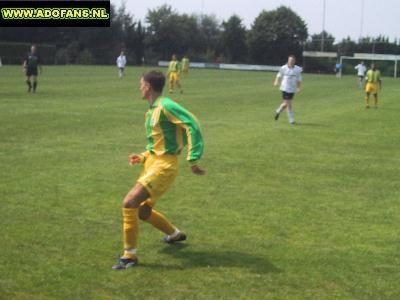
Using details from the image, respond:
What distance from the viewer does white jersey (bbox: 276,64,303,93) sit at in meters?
19.6

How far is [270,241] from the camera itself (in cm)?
677

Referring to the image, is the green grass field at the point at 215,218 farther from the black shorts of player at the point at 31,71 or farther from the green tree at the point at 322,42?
the green tree at the point at 322,42

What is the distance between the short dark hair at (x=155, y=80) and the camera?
6035mm

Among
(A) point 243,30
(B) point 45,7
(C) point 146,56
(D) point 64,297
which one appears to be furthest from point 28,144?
(A) point 243,30

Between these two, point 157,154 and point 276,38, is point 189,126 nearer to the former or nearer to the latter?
point 157,154

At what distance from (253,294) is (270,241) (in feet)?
5.17

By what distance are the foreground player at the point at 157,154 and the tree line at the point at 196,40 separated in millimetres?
70930

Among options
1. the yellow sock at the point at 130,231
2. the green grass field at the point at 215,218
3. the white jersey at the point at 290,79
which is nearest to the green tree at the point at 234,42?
the white jersey at the point at 290,79

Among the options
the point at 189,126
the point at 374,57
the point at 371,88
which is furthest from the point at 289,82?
the point at 374,57

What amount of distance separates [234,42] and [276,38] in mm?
6495

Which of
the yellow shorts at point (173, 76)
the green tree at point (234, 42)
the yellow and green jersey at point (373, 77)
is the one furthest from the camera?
the green tree at point (234, 42)

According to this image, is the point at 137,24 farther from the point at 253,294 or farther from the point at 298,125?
the point at 253,294

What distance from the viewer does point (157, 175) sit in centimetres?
591

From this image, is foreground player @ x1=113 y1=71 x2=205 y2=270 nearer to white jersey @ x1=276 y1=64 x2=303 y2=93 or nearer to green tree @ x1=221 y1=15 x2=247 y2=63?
white jersey @ x1=276 y1=64 x2=303 y2=93
